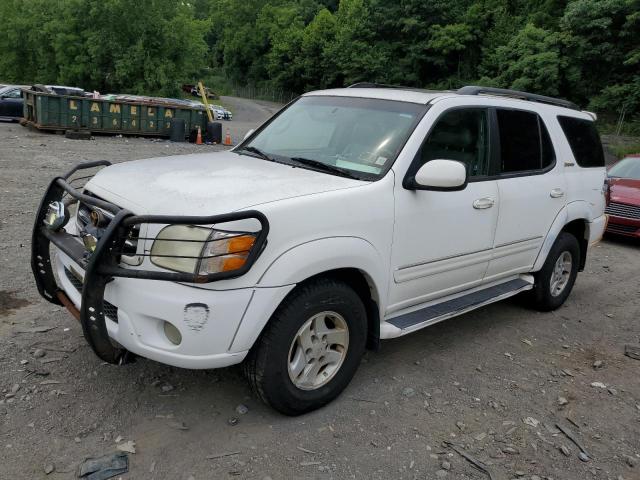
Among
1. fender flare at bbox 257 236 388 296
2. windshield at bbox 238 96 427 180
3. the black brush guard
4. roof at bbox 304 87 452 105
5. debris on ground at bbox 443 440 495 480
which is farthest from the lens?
roof at bbox 304 87 452 105

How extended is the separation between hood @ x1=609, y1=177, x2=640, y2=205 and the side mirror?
262 inches

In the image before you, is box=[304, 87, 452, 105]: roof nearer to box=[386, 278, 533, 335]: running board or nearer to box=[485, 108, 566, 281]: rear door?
box=[485, 108, 566, 281]: rear door

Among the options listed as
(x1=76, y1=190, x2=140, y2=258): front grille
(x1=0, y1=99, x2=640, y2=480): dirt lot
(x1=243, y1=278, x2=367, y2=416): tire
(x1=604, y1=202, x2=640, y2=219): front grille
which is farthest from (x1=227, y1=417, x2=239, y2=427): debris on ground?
(x1=604, y1=202, x2=640, y2=219): front grille

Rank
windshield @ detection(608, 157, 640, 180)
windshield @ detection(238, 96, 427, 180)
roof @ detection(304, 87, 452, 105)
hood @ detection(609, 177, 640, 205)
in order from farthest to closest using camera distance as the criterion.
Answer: windshield @ detection(608, 157, 640, 180) < hood @ detection(609, 177, 640, 205) < roof @ detection(304, 87, 452, 105) < windshield @ detection(238, 96, 427, 180)

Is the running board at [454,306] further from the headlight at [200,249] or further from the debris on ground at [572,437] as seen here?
the headlight at [200,249]

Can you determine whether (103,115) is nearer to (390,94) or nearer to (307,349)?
(390,94)

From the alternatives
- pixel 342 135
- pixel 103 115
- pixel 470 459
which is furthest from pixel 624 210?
pixel 103 115

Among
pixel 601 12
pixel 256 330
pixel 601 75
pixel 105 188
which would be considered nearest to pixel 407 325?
pixel 256 330

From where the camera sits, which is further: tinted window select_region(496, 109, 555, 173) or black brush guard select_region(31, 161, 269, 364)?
tinted window select_region(496, 109, 555, 173)

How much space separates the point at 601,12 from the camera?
31.3m

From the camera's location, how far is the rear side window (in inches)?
202

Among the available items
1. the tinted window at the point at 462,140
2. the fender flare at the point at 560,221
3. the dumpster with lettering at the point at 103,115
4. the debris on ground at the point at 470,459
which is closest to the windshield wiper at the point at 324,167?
the tinted window at the point at 462,140

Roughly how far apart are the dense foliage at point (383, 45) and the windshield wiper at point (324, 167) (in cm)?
3275

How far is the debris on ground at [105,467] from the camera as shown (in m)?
2.66
